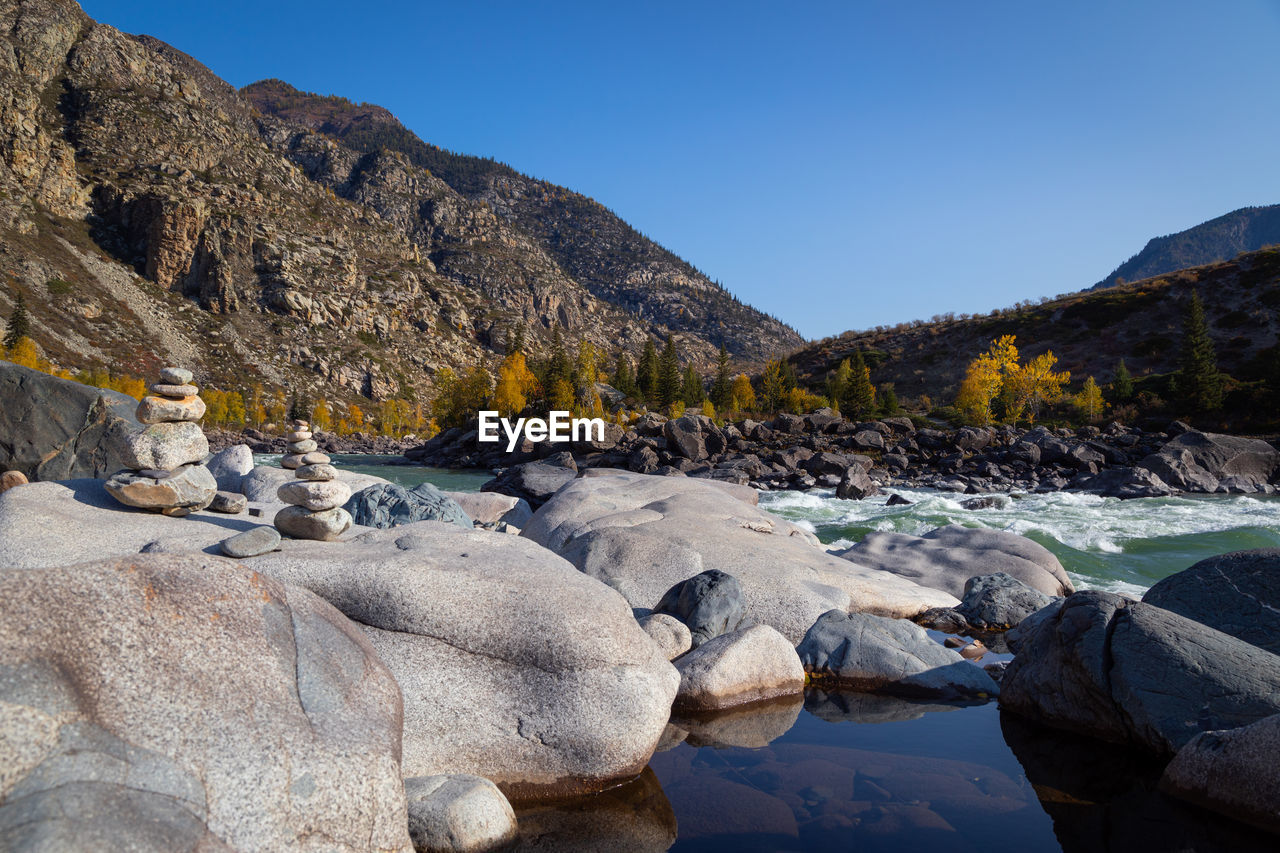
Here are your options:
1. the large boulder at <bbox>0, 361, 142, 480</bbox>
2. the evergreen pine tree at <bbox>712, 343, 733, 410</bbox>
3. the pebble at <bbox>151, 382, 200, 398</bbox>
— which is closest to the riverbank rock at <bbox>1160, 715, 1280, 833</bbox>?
the pebble at <bbox>151, 382, 200, 398</bbox>

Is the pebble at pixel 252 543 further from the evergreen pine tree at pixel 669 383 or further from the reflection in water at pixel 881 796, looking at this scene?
the evergreen pine tree at pixel 669 383

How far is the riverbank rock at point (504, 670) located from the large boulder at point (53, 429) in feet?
36.2

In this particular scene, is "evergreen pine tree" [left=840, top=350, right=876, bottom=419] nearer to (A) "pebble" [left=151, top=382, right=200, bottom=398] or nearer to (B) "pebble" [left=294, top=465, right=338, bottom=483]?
(B) "pebble" [left=294, top=465, right=338, bottom=483]

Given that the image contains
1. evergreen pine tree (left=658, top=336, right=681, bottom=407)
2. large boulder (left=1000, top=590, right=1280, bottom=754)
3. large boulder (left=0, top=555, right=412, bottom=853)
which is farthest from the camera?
evergreen pine tree (left=658, top=336, right=681, bottom=407)

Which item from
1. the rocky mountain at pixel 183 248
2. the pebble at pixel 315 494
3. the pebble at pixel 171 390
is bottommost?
the pebble at pixel 315 494

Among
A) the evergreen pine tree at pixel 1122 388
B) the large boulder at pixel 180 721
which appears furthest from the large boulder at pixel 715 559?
the evergreen pine tree at pixel 1122 388

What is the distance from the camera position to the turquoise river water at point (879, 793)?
4.64 m

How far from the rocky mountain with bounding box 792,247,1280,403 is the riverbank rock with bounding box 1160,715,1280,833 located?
213ft

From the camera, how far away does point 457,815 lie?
171 inches

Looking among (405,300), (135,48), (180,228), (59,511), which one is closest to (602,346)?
(405,300)

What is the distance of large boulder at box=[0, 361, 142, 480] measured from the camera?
13.6 m

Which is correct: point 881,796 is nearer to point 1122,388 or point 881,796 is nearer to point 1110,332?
point 1122,388

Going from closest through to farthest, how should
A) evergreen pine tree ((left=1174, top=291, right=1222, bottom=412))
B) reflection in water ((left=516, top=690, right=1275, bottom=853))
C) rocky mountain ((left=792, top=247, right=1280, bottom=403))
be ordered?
reflection in water ((left=516, top=690, right=1275, bottom=853)) < evergreen pine tree ((left=1174, top=291, right=1222, bottom=412)) < rocky mountain ((left=792, top=247, right=1280, bottom=403))

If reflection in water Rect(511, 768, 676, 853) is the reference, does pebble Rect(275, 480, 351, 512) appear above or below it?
above
